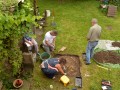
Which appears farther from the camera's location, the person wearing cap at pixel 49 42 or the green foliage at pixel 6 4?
the person wearing cap at pixel 49 42

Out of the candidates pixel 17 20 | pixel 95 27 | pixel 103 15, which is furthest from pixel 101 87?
pixel 103 15

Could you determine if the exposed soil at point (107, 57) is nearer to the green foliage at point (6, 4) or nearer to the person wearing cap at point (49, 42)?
the person wearing cap at point (49, 42)

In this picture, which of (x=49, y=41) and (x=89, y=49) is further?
(x=49, y=41)

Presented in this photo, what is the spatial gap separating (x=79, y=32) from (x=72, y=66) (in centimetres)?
321

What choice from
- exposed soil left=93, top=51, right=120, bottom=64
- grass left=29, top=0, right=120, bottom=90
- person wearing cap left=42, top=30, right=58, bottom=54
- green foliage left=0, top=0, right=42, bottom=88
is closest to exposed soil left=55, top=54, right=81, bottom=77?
grass left=29, top=0, right=120, bottom=90

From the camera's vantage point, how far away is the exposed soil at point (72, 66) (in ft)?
34.3

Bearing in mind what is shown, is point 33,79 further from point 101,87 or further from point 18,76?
point 101,87

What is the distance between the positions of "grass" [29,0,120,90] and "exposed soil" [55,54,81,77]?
241mm

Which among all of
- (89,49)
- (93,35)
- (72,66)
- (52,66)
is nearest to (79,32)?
(89,49)

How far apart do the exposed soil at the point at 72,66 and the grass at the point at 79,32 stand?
0.24 meters

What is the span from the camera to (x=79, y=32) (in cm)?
1354

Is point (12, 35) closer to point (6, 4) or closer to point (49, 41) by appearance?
point (6, 4)

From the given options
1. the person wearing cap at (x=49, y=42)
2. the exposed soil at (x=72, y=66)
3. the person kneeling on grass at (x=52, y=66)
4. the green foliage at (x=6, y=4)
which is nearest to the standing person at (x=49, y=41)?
the person wearing cap at (x=49, y=42)

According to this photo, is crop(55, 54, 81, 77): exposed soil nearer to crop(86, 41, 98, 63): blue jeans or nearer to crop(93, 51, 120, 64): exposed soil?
crop(86, 41, 98, 63): blue jeans
